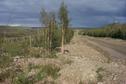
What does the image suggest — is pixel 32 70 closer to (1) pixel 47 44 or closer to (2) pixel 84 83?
(2) pixel 84 83

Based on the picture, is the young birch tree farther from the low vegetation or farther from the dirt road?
the dirt road

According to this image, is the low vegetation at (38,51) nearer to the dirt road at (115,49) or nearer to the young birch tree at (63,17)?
the young birch tree at (63,17)

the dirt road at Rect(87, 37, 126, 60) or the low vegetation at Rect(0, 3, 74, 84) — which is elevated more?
the low vegetation at Rect(0, 3, 74, 84)

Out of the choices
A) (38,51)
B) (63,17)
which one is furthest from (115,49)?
(38,51)

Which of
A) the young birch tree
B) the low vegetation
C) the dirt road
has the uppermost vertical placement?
the young birch tree

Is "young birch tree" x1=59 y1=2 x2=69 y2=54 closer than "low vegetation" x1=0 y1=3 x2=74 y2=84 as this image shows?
No

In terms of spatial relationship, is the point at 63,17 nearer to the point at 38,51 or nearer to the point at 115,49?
the point at 38,51

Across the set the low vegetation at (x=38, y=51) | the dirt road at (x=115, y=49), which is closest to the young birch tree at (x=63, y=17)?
the low vegetation at (x=38, y=51)

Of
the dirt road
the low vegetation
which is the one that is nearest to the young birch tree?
the low vegetation

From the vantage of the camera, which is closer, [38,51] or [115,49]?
[38,51]

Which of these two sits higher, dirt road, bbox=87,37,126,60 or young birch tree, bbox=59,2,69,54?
young birch tree, bbox=59,2,69,54

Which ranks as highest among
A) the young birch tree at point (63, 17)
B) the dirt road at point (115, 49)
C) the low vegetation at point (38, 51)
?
the young birch tree at point (63, 17)

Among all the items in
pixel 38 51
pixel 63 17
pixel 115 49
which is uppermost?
pixel 63 17

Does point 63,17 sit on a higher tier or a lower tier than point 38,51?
higher
